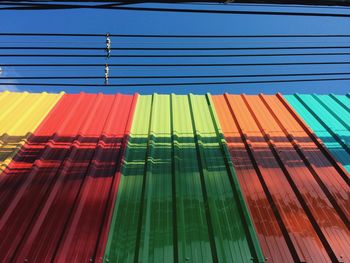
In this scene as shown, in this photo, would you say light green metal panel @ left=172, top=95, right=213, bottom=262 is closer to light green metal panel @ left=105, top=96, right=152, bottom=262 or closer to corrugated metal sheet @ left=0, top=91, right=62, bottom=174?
light green metal panel @ left=105, top=96, right=152, bottom=262

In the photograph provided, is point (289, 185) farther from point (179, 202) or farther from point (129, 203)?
point (129, 203)

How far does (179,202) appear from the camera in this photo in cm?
593

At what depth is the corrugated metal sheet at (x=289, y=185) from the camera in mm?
5156

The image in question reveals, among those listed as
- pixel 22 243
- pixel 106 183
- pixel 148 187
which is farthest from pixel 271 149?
pixel 22 243

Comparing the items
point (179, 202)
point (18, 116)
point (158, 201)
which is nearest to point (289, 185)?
point (179, 202)

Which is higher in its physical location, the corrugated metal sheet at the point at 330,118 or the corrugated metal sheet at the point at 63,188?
the corrugated metal sheet at the point at 330,118

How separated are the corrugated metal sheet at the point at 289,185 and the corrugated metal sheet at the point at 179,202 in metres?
0.30

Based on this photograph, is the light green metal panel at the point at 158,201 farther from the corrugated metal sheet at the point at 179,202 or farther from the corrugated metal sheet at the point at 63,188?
the corrugated metal sheet at the point at 63,188

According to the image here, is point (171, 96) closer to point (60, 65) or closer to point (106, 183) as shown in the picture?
point (60, 65)

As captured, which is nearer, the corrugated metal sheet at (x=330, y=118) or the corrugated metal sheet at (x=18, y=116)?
the corrugated metal sheet at (x=18, y=116)

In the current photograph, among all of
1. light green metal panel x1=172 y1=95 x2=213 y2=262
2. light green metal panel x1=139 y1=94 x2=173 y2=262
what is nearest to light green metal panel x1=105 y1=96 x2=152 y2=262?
light green metal panel x1=139 y1=94 x2=173 y2=262

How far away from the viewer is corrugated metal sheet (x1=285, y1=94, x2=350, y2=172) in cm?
798

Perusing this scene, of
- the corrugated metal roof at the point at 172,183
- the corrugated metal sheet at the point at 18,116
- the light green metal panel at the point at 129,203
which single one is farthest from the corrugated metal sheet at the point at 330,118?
the corrugated metal sheet at the point at 18,116

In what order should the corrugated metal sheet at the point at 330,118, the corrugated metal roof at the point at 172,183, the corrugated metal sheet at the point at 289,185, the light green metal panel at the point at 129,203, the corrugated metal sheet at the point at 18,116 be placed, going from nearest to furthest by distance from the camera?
the light green metal panel at the point at 129,203 < the corrugated metal roof at the point at 172,183 < the corrugated metal sheet at the point at 289,185 < the corrugated metal sheet at the point at 18,116 < the corrugated metal sheet at the point at 330,118
